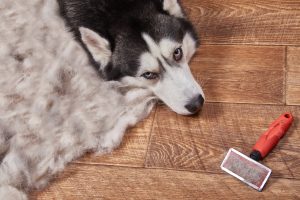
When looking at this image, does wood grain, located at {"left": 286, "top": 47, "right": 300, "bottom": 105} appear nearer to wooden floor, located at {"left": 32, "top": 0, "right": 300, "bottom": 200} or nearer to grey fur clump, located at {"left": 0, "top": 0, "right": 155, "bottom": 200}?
wooden floor, located at {"left": 32, "top": 0, "right": 300, "bottom": 200}

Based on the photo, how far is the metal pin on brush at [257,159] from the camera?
154 centimetres

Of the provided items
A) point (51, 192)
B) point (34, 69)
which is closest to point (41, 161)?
point (51, 192)

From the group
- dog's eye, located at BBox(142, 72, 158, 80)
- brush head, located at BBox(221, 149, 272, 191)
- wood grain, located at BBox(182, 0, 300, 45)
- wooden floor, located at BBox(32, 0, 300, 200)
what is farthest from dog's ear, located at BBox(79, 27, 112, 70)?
brush head, located at BBox(221, 149, 272, 191)

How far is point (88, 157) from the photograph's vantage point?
1.76 meters

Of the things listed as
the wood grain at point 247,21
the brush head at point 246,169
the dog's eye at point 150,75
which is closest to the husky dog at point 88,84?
the dog's eye at point 150,75

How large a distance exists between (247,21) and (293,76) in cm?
37

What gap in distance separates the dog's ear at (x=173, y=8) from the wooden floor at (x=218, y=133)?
17cm

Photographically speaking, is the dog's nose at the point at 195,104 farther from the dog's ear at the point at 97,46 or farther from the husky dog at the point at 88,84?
the dog's ear at the point at 97,46

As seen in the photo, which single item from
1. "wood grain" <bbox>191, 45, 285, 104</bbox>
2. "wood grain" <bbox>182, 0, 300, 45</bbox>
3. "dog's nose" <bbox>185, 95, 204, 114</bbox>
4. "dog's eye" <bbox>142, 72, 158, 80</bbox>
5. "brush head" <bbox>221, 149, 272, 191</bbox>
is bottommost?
"brush head" <bbox>221, 149, 272, 191</bbox>

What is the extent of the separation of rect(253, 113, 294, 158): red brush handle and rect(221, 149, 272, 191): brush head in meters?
0.05

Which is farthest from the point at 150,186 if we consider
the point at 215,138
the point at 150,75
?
the point at 150,75

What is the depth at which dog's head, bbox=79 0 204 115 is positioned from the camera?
67.9 inches

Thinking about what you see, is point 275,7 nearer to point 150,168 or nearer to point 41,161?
point 150,168

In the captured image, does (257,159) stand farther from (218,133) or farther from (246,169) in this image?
(218,133)
